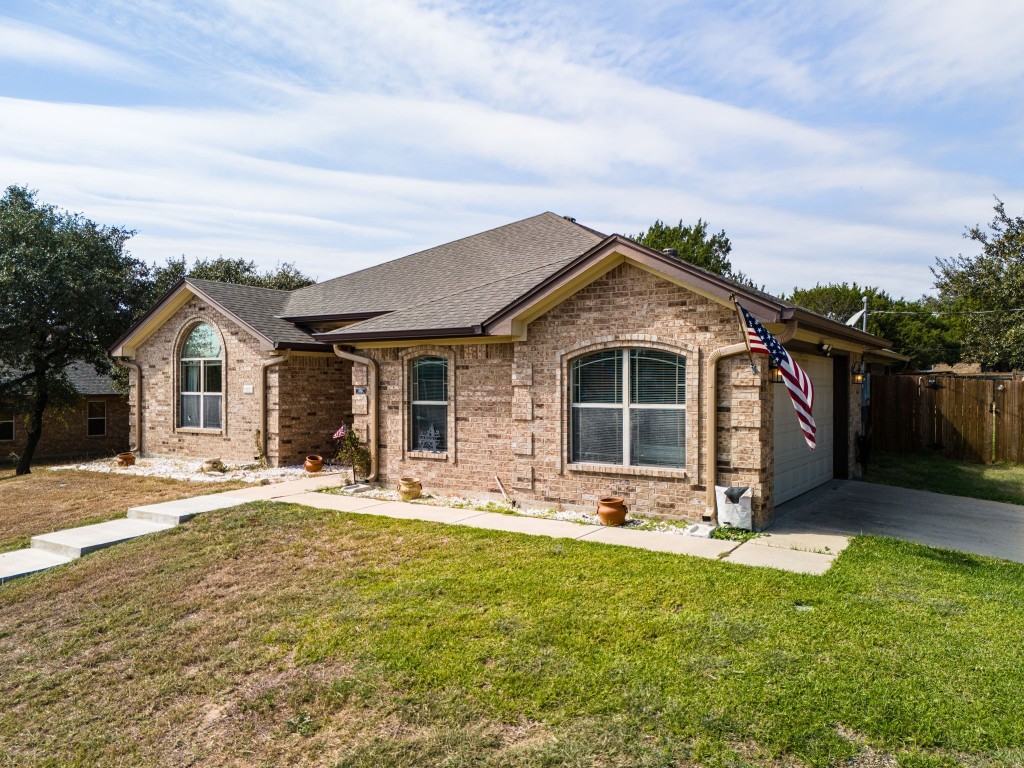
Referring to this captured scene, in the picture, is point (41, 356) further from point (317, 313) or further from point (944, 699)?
point (944, 699)

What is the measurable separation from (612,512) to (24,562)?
7.47 metres

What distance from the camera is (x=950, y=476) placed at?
13.3 meters

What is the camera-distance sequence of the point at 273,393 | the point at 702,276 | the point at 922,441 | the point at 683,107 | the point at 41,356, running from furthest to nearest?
1. the point at 41,356
2. the point at 922,441
3. the point at 273,393
4. the point at 683,107
5. the point at 702,276

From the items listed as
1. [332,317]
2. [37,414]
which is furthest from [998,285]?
[37,414]

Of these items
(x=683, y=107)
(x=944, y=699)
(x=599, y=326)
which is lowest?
(x=944, y=699)

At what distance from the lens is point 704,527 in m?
8.51

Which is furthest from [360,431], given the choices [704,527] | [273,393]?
[704,527]

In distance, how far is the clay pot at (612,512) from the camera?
29.2 feet

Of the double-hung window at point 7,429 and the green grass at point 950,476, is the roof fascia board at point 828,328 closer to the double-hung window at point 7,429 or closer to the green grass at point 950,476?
the green grass at point 950,476

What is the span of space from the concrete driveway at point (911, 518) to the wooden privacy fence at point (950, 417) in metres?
5.69

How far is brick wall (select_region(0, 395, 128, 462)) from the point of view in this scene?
77.4 ft

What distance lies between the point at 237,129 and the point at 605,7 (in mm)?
6310

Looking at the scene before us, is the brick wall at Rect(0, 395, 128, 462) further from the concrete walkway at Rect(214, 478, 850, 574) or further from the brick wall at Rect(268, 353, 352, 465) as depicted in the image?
the concrete walkway at Rect(214, 478, 850, 574)

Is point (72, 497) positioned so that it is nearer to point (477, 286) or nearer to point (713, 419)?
point (477, 286)
